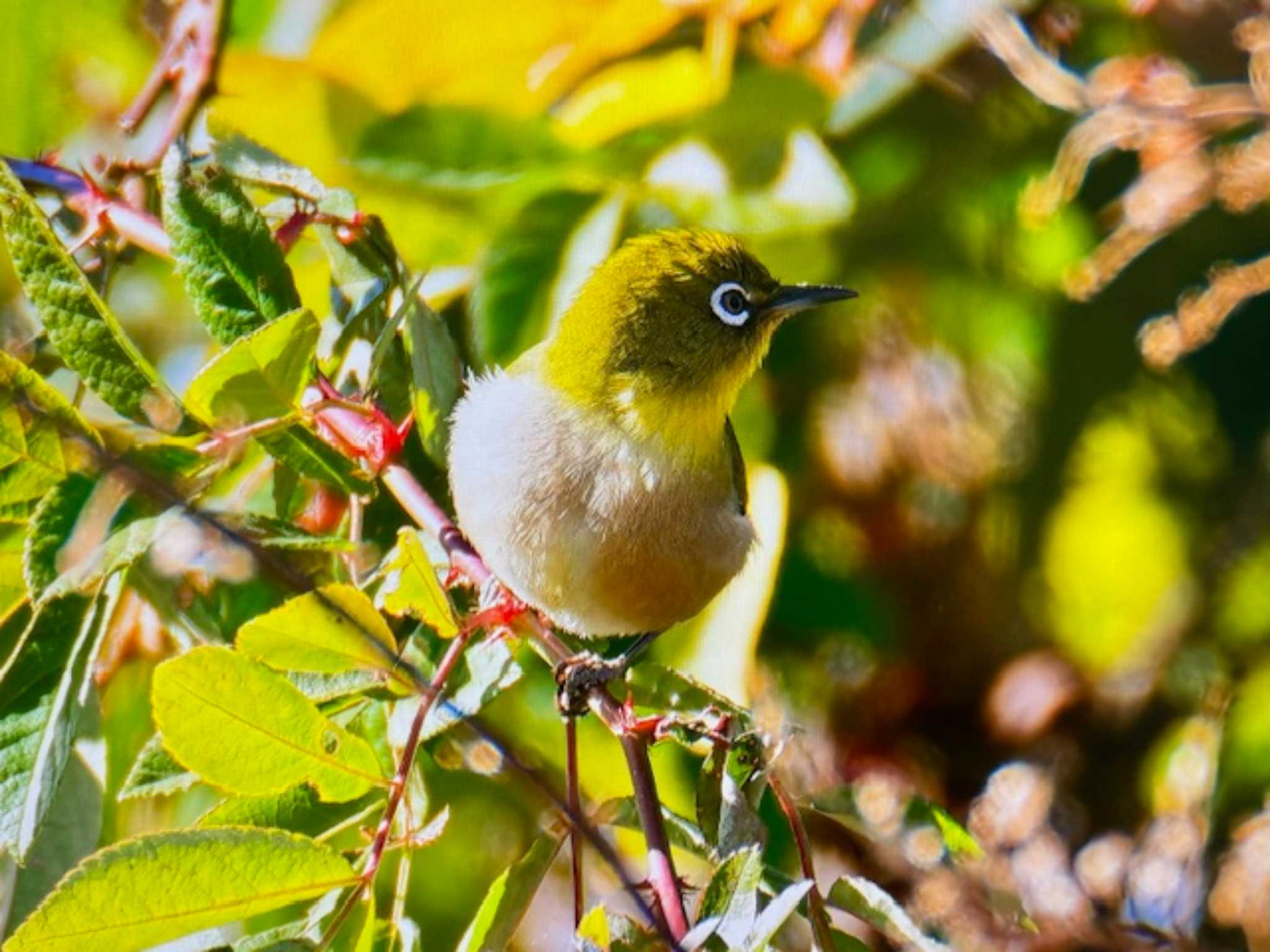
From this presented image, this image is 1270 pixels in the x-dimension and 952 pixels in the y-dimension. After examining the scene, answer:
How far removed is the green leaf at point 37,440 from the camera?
1.18m

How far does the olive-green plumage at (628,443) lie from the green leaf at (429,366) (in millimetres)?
185

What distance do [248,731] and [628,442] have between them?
0.86 metres

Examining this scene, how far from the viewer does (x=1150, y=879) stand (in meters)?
1.86

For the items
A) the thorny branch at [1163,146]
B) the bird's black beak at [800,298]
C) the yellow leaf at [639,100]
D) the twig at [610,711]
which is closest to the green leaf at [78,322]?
the twig at [610,711]

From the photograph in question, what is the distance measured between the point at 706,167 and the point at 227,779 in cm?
97

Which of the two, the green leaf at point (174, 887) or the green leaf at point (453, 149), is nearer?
the green leaf at point (174, 887)

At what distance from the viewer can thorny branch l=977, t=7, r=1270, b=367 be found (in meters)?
1.83

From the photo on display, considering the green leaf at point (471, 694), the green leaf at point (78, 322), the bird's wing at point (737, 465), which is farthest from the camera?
the bird's wing at point (737, 465)

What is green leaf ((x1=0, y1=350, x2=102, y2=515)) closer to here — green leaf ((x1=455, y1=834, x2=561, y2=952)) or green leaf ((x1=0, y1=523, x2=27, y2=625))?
green leaf ((x1=0, y1=523, x2=27, y2=625))

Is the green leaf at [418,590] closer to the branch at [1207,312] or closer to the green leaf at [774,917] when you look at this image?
the green leaf at [774,917]

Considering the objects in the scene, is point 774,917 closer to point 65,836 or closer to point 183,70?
point 65,836

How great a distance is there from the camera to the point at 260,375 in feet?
3.95

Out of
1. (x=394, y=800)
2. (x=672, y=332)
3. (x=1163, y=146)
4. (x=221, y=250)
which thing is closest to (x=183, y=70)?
(x=221, y=250)

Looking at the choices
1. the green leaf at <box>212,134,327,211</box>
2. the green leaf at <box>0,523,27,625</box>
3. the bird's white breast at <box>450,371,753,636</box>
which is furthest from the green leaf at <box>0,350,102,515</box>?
the bird's white breast at <box>450,371,753,636</box>
